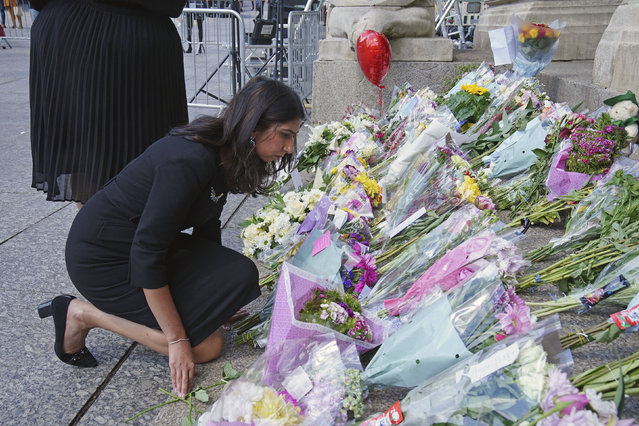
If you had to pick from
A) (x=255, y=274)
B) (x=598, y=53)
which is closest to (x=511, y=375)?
(x=255, y=274)

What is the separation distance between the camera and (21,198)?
166 inches

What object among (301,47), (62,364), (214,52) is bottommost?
(62,364)

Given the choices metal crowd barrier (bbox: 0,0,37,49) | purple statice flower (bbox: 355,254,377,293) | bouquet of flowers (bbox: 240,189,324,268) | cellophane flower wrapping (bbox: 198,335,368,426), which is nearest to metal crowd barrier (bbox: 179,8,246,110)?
bouquet of flowers (bbox: 240,189,324,268)

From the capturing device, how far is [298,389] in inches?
69.9

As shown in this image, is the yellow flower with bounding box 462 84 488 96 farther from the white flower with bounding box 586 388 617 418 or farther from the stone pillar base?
the white flower with bounding box 586 388 617 418

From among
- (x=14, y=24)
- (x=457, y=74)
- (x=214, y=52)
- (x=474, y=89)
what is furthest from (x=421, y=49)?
(x=14, y=24)

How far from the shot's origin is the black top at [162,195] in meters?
1.99

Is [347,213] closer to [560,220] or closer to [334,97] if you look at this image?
[560,220]

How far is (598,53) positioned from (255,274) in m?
3.11

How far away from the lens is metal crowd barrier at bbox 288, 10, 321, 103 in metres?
6.74

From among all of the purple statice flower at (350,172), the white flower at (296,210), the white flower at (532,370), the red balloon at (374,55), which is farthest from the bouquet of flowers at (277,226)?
the red balloon at (374,55)

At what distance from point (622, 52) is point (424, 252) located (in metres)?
2.30

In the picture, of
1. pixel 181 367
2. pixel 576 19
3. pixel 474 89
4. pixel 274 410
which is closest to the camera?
pixel 274 410

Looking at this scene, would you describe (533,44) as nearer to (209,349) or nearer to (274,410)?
(209,349)
